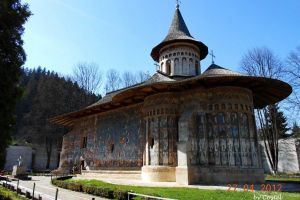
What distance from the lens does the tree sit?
9.16m

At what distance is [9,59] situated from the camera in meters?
9.88

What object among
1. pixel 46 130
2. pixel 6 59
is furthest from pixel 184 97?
pixel 46 130

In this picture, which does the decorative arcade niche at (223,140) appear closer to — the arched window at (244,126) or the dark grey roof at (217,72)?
the arched window at (244,126)

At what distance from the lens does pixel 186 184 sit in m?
13.2

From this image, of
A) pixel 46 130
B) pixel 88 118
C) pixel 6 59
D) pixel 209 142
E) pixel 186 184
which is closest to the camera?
pixel 6 59

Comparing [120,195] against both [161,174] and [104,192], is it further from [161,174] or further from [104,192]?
[161,174]

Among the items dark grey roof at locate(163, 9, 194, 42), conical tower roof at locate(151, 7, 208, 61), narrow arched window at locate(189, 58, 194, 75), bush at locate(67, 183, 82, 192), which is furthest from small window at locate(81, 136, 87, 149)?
dark grey roof at locate(163, 9, 194, 42)

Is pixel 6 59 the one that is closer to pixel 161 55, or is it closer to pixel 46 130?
pixel 161 55

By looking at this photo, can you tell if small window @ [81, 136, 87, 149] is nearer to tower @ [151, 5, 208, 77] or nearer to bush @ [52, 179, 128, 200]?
tower @ [151, 5, 208, 77]

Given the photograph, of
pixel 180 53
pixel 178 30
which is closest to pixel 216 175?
pixel 180 53

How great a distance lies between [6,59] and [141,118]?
10174mm

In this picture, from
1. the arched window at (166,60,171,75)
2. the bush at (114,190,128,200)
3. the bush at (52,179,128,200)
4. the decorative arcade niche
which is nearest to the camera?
the bush at (114,190,128,200)

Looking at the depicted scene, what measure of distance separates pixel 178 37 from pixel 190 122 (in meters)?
7.20

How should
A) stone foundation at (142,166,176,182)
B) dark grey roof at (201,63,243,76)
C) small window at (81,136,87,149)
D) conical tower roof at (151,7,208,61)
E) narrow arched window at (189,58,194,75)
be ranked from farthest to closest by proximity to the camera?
small window at (81,136,87,149) → narrow arched window at (189,58,194,75) → conical tower roof at (151,7,208,61) → stone foundation at (142,166,176,182) → dark grey roof at (201,63,243,76)
